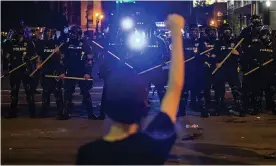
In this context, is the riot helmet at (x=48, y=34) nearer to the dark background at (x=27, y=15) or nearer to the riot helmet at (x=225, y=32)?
the riot helmet at (x=225, y=32)

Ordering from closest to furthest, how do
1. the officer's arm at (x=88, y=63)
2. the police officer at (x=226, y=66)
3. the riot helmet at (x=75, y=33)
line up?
the riot helmet at (x=75, y=33) < the officer's arm at (x=88, y=63) < the police officer at (x=226, y=66)

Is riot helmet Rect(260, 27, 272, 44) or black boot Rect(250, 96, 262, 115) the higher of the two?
riot helmet Rect(260, 27, 272, 44)

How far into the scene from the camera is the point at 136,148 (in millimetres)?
2314

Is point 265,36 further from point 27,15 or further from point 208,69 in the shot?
point 27,15

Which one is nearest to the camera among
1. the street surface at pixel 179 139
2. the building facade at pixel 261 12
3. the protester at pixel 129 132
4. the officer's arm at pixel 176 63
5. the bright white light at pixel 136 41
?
the protester at pixel 129 132

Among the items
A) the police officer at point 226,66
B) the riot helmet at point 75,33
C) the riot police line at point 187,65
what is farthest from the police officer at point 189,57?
the riot helmet at point 75,33

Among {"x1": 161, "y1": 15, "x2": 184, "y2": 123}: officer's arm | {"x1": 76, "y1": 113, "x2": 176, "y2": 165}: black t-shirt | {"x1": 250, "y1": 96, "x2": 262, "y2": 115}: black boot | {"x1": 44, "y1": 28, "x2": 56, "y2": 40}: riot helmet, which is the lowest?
{"x1": 250, "y1": 96, "x2": 262, "y2": 115}: black boot

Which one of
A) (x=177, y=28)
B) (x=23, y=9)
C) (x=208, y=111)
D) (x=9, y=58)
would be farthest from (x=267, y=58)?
(x=23, y=9)

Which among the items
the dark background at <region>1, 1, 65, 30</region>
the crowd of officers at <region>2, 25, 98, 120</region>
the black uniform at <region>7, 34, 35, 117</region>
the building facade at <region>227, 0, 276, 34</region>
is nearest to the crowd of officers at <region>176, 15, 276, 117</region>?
the crowd of officers at <region>2, 25, 98, 120</region>

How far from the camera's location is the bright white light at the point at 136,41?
1095 cm

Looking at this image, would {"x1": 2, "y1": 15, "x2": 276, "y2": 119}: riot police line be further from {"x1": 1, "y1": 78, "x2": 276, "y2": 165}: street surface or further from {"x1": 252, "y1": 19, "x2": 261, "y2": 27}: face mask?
{"x1": 1, "y1": 78, "x2": 276, "y2": 165}: street surface

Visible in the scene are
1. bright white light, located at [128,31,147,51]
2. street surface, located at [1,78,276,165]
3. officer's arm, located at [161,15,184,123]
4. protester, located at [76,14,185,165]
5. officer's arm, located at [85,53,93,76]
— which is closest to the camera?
protester, located at [76,14,185,165]

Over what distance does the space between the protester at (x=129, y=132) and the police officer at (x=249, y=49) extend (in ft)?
30.5

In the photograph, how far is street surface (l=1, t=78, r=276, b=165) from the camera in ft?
24.3
